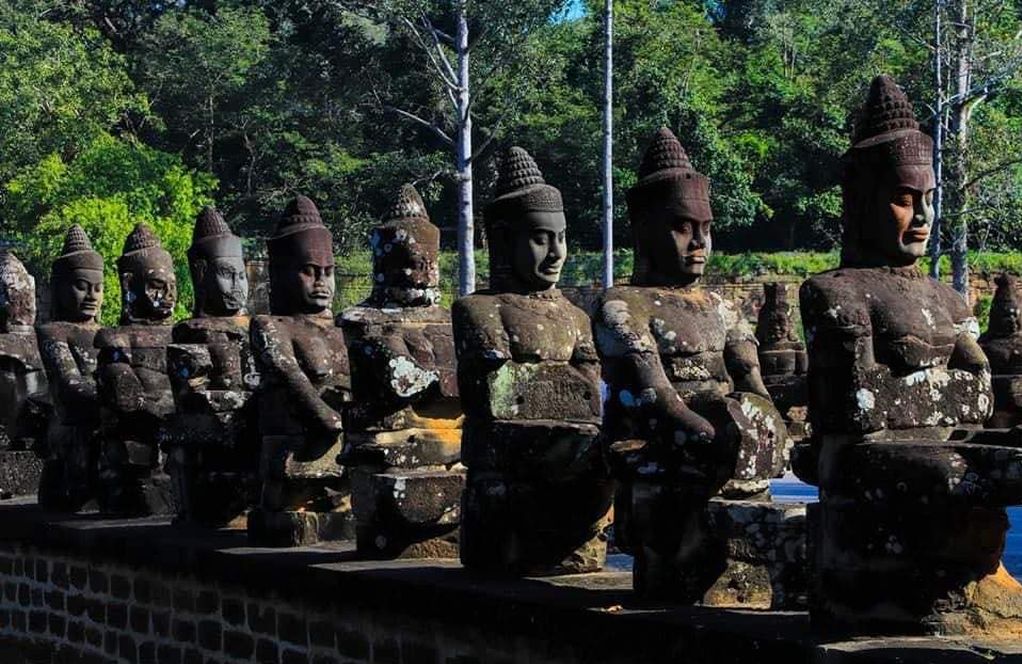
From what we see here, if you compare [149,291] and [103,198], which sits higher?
[103,198]

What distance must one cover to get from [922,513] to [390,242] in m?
4.67

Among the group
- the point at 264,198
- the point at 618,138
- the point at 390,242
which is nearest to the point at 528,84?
the point at 618,138

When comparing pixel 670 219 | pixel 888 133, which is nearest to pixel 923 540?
pixel 888 133

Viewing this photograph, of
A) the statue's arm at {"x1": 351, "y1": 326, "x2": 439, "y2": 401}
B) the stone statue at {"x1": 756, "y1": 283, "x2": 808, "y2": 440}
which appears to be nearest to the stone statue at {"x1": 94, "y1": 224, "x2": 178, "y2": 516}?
the statue's arm at {"x1": 351, "y1": 326, "x2": 439, "y2": 401}

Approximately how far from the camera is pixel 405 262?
10.1 m

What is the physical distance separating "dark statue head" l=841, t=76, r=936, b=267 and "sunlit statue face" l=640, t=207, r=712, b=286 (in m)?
1.20

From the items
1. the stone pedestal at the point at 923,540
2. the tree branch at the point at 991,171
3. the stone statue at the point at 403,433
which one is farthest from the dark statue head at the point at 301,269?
the tree branch at the point at 991,171

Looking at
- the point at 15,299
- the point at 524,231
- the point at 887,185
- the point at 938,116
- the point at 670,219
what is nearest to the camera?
the point at 887,185

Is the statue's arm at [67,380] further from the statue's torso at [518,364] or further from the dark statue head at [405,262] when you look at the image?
the statue's torso at [518,364]

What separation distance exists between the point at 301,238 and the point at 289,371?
2.87ft

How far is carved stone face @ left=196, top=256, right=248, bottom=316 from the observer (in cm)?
1191

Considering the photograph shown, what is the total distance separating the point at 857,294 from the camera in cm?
644

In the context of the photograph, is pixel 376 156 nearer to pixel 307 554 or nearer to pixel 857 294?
pixel 307 554

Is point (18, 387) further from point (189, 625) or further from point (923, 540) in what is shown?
point (923, 540)
